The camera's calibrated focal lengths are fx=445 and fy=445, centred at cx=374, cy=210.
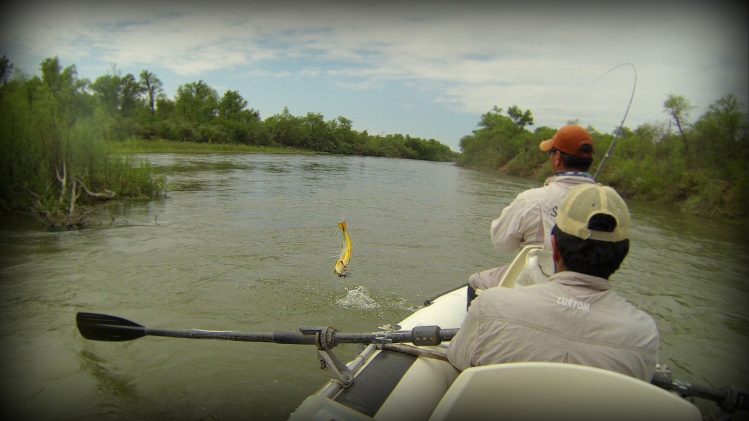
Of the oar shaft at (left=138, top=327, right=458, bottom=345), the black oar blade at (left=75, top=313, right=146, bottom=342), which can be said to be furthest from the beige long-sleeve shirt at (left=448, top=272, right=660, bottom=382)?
the black oar blade at (left=75, top=313, right=146, bottom=342)

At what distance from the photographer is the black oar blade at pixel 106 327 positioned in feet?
12.8

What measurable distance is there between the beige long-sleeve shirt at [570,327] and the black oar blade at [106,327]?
3429 mm

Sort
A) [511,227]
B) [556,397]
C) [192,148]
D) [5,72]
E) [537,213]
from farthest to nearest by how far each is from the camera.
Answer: [192,148], [5,72], [511,227], [537,213], [556,397]

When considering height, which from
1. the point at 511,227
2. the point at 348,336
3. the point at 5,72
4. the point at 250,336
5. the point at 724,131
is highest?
the point at 724,131

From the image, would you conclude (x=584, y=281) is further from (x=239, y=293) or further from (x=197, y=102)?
(x=197, y=102)

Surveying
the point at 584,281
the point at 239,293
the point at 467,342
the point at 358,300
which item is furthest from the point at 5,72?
the point at 584,281

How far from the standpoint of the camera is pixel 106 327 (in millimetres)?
3963

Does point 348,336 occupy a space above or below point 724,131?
below

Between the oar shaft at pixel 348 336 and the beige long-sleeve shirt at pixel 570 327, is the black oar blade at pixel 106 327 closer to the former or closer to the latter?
the oar shaft at pixel 348 336

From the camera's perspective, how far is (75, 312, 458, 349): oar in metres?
2.54

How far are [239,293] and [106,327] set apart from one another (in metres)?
2.37

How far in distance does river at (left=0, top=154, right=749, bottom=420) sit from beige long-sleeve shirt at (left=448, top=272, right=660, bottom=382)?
2.63 m

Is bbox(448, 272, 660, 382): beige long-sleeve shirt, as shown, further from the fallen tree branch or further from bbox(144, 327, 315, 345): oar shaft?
the fallen tree branch

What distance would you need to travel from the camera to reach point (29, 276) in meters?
6.46
